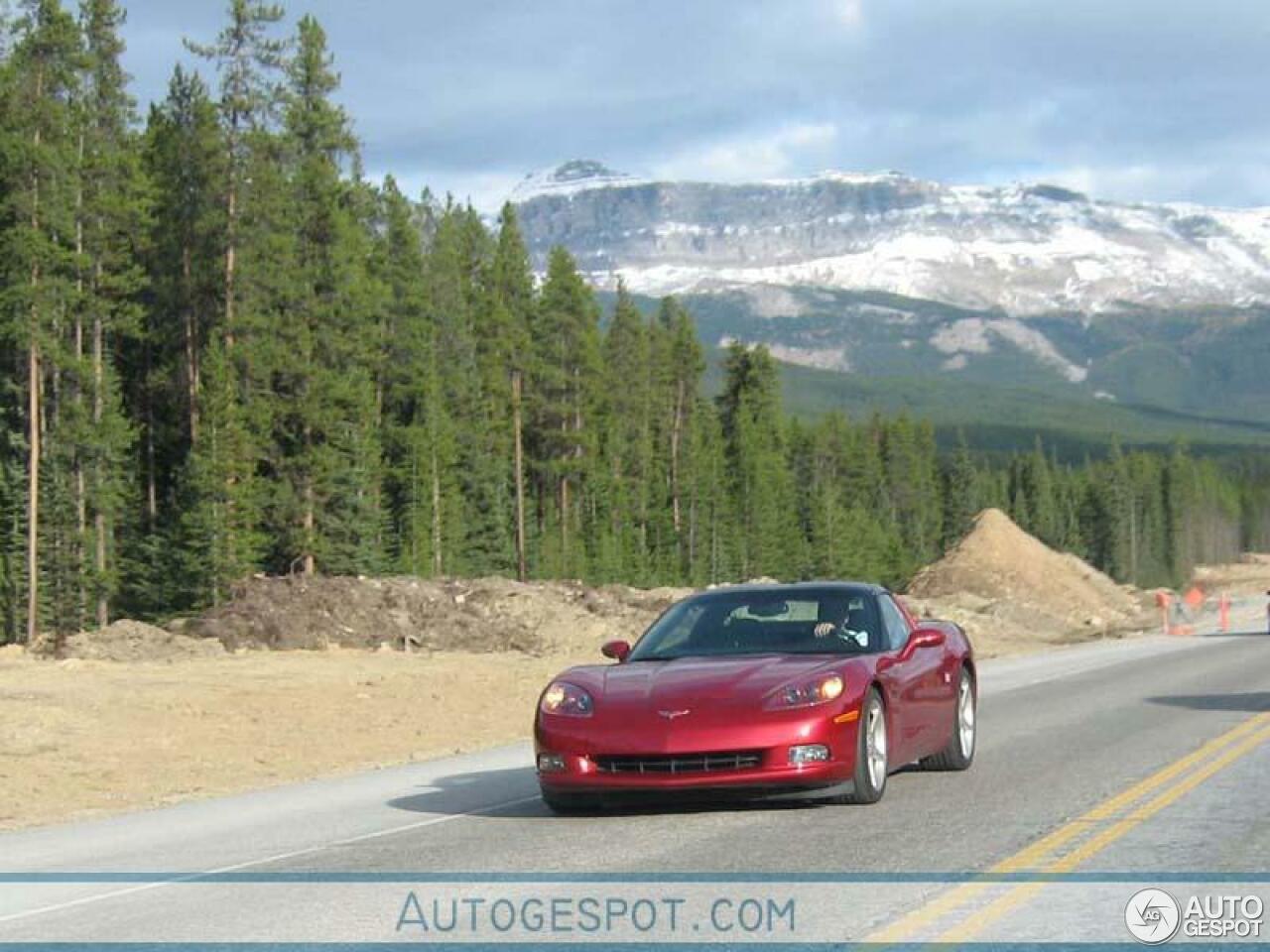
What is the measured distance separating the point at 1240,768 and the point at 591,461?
78311mm

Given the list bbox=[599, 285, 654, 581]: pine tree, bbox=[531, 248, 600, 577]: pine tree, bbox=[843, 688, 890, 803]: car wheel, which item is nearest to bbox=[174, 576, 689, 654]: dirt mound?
bbox=[843, 688, 890, 803]: car wheel

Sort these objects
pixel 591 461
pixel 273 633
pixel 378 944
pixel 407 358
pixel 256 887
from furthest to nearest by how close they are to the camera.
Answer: pixel 591 461 < pixel 407 358 < pixel 273 633 < pixel 256 887 < pixel 378 944

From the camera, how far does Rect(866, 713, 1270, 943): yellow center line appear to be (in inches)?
305

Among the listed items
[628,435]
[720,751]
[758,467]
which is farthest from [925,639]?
[758,467]

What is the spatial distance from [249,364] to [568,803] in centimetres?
4612

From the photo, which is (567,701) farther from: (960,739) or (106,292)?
(106,292)

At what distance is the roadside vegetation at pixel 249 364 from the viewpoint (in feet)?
166

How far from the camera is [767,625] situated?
12.7m

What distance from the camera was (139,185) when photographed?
57.1 m

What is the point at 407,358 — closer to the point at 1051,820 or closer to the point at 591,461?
the point at 591,461

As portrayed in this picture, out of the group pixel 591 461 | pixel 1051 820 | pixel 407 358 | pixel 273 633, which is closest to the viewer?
pixel 1051 820

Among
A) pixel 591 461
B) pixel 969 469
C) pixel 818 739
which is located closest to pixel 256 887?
pixel 818 739

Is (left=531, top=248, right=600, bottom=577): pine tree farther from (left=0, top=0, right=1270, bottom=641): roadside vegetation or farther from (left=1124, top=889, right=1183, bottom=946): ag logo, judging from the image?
(left=1124, top=889, right=1183, bottom=946): ag logo

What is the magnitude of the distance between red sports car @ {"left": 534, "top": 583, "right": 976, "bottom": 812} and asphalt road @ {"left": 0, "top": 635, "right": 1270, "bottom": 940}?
28 centimetres
